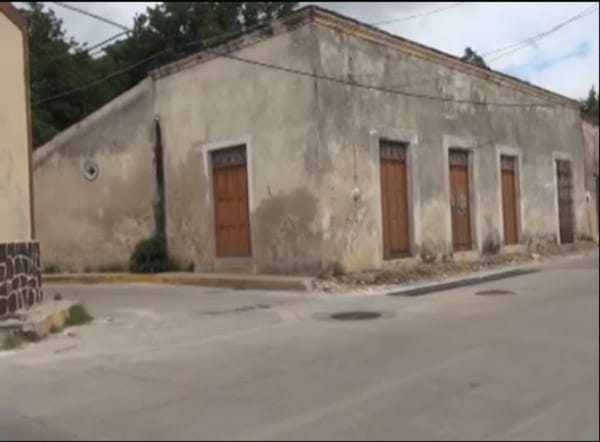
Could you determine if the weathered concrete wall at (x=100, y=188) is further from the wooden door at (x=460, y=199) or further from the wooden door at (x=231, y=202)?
the wooden door at (x=460, y=199)

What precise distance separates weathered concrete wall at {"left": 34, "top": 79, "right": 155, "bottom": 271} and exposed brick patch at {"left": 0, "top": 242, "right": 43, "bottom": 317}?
6878mm

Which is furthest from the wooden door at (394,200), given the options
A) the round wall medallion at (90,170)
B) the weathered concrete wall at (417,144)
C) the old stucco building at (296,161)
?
the round wall medallion at (90,170)

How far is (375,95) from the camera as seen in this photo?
55.8 feet

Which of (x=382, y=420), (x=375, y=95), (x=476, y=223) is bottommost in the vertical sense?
(x=382, y=420)

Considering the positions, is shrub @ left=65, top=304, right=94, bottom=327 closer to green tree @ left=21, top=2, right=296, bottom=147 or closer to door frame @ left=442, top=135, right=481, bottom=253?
door frame @ left=442, top=135, right=481, bottom=253

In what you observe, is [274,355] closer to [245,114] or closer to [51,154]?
[245,114]

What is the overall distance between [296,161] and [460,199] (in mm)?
6278

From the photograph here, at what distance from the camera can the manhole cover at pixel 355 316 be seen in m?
10.8

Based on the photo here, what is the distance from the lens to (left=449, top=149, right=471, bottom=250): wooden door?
19.9m

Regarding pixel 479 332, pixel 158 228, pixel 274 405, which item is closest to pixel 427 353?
pixel 479 332

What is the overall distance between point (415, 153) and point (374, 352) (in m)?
10.7

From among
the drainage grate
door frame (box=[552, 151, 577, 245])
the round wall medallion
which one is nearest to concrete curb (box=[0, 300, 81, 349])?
the drainage grate

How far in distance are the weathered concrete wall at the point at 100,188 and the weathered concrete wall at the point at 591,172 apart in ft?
57.6

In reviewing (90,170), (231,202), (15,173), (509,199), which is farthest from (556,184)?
(15,173)
